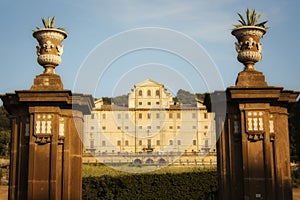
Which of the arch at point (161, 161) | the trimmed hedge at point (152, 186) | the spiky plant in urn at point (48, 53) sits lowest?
the trimmed hedge at point (152, 186)

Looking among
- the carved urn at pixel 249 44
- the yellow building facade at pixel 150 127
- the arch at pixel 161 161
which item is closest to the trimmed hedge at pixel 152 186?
the carved urn at pixel 249 44

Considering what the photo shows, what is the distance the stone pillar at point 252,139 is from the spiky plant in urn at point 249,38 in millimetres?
32

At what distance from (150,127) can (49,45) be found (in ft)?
273

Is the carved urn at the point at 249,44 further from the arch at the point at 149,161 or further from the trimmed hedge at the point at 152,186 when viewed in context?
the arch at the point at 149,161

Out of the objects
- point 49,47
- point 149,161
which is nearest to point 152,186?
point 49,47

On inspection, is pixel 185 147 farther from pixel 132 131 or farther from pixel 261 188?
pixel 261 188

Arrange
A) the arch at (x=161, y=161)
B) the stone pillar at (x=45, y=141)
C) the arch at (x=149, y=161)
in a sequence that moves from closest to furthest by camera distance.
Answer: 1. the stone pillar at (x=45, y=141)
2. the arch at (x=161, y=161)
3. the arch at (x=149, y=161)

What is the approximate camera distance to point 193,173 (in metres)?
48.6

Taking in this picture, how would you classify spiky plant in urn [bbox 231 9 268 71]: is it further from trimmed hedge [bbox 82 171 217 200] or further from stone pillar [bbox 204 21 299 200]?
trimmed hedge [bbox 82 171 217 200]

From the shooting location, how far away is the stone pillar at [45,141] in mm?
15102

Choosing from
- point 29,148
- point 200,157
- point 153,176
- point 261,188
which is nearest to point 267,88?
point 261,188

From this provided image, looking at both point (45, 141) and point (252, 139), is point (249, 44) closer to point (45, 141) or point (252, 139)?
point (252, 139)

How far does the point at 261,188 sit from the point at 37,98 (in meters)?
7.27

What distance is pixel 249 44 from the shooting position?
51.4ft
